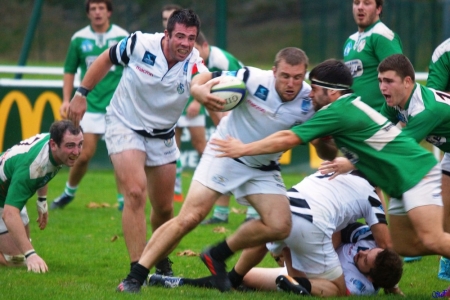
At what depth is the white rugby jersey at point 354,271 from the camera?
657cm

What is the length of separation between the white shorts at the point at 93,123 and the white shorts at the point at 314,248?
16.8ft

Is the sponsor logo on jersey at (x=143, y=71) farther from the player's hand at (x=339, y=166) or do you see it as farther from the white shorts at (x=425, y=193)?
the white shorts at (x=425, y=193)

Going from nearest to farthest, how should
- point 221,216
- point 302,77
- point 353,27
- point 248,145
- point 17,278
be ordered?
point 248,145 < point 302,77 < point 17,278 < point 221,216 < point 353,27

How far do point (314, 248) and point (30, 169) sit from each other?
254cm

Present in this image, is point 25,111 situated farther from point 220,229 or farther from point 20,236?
point 20,236

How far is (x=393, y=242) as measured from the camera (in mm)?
6543

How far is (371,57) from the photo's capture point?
8.52 meters

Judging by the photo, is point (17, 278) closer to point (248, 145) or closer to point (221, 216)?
point (248, 145)

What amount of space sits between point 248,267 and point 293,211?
602mm

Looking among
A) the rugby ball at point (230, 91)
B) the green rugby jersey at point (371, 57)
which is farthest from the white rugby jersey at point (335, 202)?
the green rugby jersey at point (371, 57)

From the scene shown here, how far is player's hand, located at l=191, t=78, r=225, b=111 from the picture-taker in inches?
241

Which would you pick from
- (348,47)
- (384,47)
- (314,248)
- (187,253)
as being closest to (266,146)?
(314,248)

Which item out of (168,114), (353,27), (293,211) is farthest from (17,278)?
(353,27)

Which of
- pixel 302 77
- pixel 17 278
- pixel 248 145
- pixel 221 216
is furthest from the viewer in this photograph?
pixel 221 216
